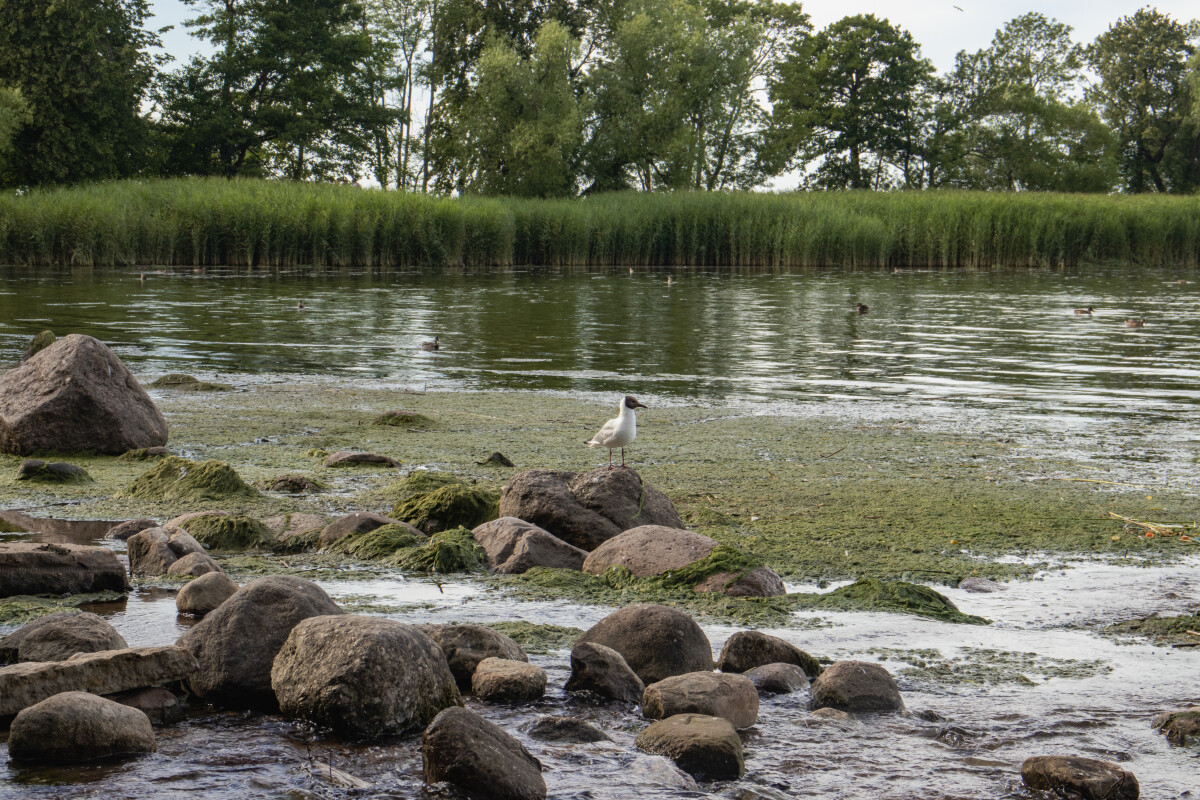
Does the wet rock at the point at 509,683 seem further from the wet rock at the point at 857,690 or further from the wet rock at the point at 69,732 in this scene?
the wet rock at the point at 69,732

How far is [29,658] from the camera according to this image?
374cm

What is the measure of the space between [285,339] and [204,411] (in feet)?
22.9

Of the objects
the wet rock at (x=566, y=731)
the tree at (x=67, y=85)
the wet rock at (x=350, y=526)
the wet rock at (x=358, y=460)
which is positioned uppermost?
the tree at (x=67, y=85)

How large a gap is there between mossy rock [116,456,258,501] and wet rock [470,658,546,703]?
330cm

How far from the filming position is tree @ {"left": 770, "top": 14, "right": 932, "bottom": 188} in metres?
75.0

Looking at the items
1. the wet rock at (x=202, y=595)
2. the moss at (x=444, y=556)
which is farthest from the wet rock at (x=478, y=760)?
the moss at (x=444, y=556)

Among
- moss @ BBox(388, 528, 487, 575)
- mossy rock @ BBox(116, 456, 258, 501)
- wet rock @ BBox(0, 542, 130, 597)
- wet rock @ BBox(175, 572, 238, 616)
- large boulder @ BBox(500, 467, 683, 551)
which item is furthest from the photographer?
mossy rock @ BBox(116, 456, 258, 501)

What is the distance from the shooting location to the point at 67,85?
51625 mm

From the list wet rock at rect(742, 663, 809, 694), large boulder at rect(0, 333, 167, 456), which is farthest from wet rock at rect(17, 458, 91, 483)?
wet rock at rect(742, 663, 809, 694)

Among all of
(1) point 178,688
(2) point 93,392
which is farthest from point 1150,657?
(2) point 93,392

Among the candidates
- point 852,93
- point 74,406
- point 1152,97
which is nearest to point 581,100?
point 852,93

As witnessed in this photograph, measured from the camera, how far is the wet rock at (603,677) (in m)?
3.74

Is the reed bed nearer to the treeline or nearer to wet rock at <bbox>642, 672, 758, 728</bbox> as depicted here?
the treeline

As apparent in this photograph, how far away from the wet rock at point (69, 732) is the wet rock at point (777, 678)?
6.76 ft
